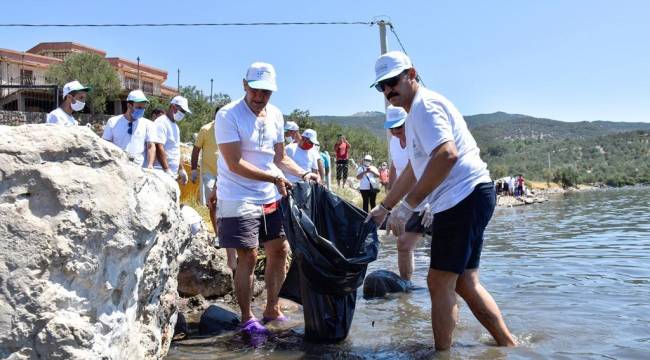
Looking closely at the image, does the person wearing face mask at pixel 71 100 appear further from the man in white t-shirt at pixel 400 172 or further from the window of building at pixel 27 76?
the window of building at pixel 27 76

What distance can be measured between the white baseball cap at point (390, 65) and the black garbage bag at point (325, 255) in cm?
95

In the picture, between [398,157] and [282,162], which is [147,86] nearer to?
[398,157]

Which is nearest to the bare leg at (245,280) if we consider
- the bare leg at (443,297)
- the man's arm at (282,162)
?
the man's arm at (282,162)

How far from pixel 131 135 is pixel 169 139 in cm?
81

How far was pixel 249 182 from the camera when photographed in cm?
399

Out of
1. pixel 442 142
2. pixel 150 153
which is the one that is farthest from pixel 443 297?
pixel 150 153

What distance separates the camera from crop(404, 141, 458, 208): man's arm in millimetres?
2973

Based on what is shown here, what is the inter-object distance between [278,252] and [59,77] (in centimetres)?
4277

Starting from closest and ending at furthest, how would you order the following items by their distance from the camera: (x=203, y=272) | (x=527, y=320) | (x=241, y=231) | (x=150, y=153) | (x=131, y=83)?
(x=241, y=231)
(x=527, y=320)
(x=203, y=272)
(x=150, y=153)
(x=131, y=83)

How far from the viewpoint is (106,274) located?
7.91ft

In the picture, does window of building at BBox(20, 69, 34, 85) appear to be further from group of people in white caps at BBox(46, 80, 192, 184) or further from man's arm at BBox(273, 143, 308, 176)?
man's arm at BBox(273, 143, 308, 176)

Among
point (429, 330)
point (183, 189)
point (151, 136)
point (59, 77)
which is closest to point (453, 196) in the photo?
point (429, 330)

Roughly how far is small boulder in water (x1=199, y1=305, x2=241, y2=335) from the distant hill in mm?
70242

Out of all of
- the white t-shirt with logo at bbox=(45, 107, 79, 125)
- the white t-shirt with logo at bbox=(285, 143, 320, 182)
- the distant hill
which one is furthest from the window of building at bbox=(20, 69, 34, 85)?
the white t-shirt with logo at bbox=(45, 107, 79, 125)
